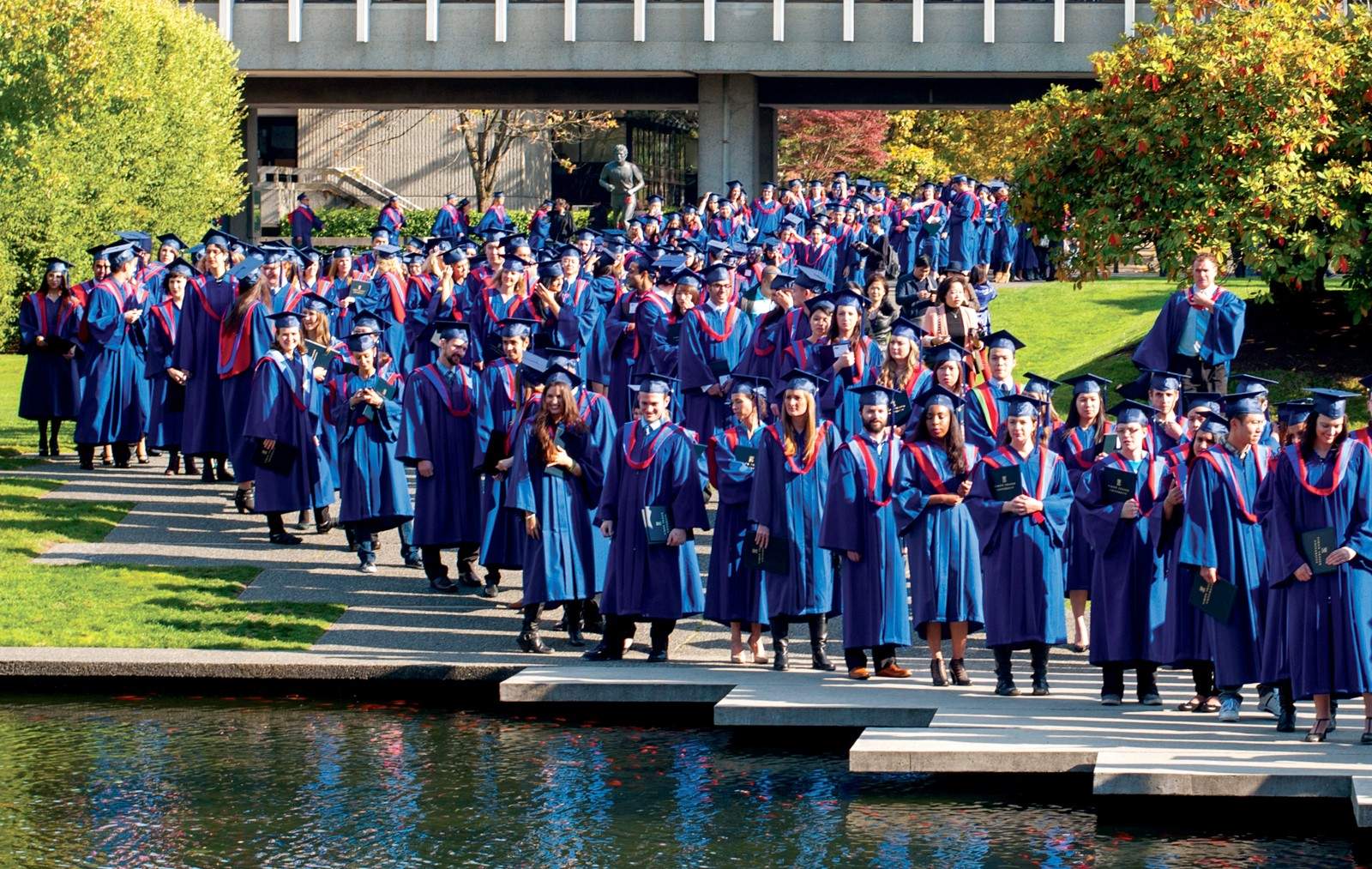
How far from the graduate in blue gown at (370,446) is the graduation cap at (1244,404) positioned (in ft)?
18.3

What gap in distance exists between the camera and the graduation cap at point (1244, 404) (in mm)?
10695

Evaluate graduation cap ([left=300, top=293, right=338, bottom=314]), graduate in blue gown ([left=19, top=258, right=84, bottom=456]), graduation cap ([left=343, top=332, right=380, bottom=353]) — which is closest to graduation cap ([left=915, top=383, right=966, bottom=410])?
graduation cap ([left=343, top=332, right=380, bottom=353])

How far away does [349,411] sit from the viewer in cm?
1433

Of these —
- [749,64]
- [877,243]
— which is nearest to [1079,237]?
[877,243]

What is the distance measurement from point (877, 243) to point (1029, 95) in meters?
15.4

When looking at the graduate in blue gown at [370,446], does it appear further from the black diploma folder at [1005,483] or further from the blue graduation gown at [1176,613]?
the blue graduation gown at [1176,613]

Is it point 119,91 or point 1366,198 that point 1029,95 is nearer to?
point 119,91

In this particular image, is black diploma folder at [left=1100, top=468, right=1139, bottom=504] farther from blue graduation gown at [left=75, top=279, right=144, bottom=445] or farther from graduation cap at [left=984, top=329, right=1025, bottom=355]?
blue graduation gown at [left=75, top=279, right=144, bottom=445]

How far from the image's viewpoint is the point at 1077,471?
11.9 metres

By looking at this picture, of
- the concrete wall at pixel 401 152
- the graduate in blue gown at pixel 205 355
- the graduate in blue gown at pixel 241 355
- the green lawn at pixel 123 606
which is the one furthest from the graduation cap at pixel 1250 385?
the concrete wall at pixel 401 152

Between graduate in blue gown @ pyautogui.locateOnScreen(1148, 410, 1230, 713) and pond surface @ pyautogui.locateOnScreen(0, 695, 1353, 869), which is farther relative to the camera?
graduate in blue gown @ pyautogui.locateOnScreen(1148, 410, 1230, 713)

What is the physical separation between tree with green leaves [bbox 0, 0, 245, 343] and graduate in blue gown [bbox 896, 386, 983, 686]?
16691mm

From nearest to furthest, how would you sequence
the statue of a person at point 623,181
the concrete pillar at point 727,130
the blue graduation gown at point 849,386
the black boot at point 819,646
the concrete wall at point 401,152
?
the black boot at point 819,646
the blue graduation gown at point 849,386
the statue of a person at point 623,181
the concrete pillar at point 727,130
the concrete wall at point 401,152

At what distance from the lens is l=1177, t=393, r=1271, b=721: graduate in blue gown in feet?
34.6
